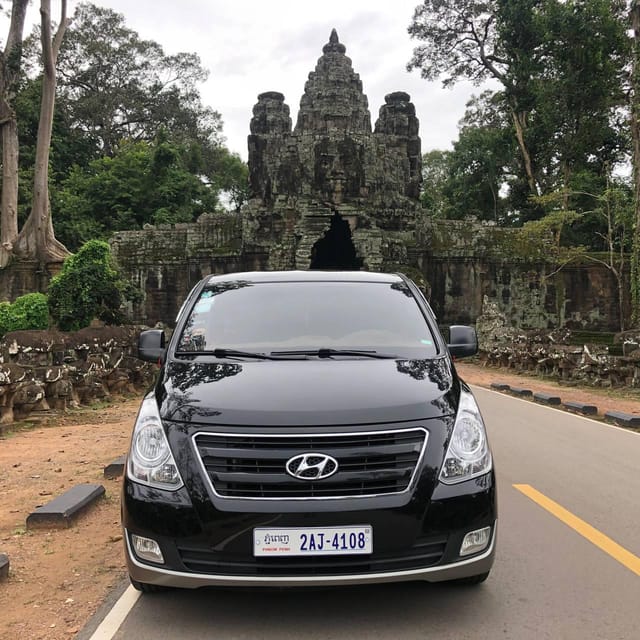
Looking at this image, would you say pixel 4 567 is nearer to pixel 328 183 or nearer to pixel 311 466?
pixel 311 466

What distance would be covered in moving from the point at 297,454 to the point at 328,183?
26402 millimetres

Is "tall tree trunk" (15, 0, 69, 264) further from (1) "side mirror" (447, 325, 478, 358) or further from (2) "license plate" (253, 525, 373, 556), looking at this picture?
(2) "license plate" (253, 525, 373, 556)

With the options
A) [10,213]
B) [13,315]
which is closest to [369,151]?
[10,213]

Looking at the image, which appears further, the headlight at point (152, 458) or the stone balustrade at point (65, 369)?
the stone balustrade at point (65, 369)

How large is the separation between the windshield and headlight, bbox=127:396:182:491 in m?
0.82

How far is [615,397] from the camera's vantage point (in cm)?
1360

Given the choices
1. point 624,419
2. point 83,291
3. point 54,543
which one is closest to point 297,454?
point 54,543

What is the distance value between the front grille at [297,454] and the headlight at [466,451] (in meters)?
0.19

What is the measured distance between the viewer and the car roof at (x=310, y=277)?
4.83 meters

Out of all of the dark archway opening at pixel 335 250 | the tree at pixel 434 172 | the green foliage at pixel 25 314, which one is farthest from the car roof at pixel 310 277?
the tree at pixel 434 172

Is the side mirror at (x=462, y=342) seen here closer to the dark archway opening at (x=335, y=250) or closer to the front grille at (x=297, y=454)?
the front grille at (x=297, y=454)

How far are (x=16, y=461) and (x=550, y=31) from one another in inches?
1301

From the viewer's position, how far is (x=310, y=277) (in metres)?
4.84

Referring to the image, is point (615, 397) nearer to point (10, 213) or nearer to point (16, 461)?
point (16, 461)
